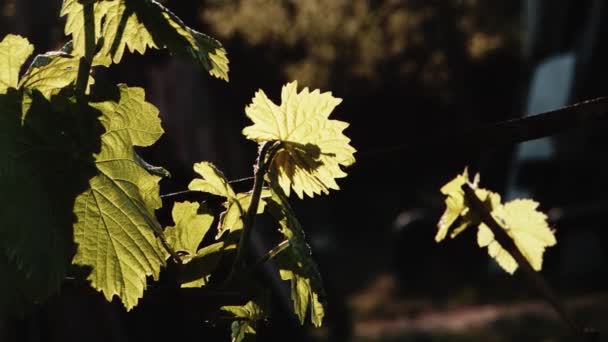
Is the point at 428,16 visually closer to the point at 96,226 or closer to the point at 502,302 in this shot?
the point at 502,302

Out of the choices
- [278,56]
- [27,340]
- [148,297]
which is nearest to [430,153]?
[148,297]

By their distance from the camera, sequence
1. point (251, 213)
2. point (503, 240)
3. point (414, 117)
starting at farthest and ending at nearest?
point (414, 117) → point (503, 240) → point (251, 213)

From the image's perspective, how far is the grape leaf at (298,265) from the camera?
1.83 ft

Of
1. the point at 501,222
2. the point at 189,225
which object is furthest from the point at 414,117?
the point at 189,225

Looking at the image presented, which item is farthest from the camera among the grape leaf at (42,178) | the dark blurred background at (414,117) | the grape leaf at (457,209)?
the dark blurred background at (414,117)

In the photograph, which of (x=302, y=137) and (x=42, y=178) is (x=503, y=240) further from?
(x=42, y=178)

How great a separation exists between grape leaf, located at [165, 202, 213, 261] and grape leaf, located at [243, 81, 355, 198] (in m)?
0.07

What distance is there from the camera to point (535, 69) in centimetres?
1299

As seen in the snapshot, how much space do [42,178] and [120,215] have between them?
0.07m

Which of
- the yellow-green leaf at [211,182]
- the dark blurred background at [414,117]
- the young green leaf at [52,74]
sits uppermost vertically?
the dark blurred background at [414,117]

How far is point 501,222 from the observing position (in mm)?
775

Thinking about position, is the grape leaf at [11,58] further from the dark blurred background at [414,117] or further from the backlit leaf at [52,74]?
the dark blurred background at [414,117]

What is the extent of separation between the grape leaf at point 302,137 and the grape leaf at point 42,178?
0.13 m

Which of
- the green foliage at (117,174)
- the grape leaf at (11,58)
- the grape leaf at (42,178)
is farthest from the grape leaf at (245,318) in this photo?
the grape leaf at (11,58)
